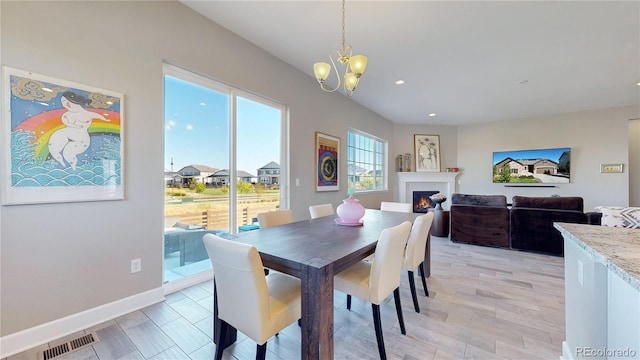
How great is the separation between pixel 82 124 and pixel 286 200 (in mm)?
2313

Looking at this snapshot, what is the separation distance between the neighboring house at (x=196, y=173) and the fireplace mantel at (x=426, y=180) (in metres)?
5.68

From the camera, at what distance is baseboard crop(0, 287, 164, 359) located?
160 centimetres

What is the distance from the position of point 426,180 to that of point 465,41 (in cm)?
470

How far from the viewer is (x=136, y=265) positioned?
2.15m

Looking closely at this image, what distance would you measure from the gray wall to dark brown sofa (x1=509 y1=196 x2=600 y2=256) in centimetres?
457

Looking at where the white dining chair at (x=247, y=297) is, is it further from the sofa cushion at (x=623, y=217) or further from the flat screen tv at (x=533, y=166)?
the flat screen tv at (x=533, y=166)

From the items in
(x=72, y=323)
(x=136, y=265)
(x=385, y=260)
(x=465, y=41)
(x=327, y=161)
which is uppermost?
(x=465, y=41)

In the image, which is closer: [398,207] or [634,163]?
[398,207]

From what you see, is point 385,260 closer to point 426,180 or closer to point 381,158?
point 381,158

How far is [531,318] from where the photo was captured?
205 centimetres

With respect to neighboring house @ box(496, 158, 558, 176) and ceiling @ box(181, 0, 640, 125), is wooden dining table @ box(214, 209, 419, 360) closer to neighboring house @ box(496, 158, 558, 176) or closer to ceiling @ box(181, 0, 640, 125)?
ceiling @ box(181, 0, 640, 125)

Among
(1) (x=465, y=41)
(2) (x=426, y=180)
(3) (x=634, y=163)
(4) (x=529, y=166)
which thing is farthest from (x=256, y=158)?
(3) (x=634, y=163)

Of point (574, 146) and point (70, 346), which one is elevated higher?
point (574, 146)

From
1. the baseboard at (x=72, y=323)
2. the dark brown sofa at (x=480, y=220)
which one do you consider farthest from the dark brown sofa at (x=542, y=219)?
the baseboard at (x=72, y=323)
